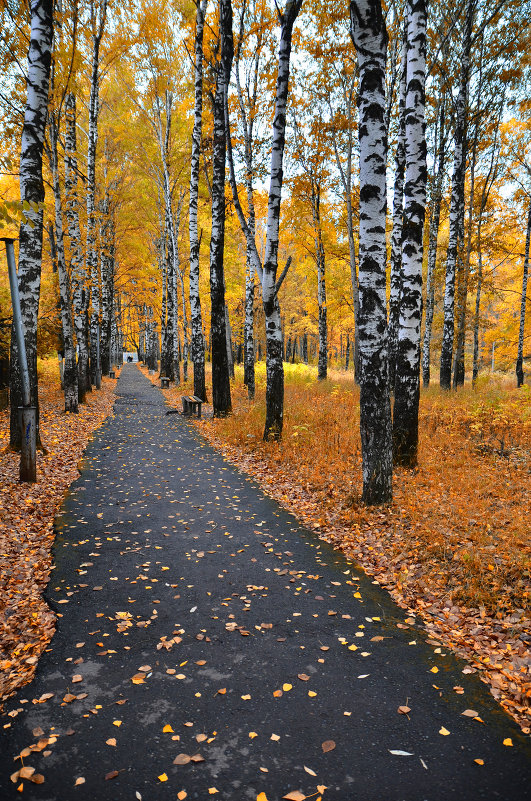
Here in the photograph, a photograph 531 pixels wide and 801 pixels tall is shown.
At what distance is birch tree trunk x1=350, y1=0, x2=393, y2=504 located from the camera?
5750mm

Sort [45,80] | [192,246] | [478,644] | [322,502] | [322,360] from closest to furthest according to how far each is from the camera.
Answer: [478,644]
[322,502]
[45,80]
[192,246]
[322,360]

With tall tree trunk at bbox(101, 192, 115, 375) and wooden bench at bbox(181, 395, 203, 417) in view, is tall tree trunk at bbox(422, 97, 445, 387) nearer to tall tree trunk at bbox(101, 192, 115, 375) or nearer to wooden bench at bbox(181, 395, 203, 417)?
wooden bench at bbox(181, 395, 203, 417)

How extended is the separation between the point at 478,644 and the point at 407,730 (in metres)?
1.23

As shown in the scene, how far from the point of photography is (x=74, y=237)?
50.9 feet

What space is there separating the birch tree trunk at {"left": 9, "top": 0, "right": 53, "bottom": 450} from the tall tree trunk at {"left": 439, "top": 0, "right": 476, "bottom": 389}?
1043 centimetres

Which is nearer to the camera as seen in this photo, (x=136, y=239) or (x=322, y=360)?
(x=322, y=360)

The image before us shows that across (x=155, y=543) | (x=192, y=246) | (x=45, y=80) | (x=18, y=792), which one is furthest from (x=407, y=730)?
(x=192, y=246)

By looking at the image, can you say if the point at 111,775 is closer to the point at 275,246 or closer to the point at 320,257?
the point at 275,246

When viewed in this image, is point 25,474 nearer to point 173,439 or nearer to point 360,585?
point 173,439

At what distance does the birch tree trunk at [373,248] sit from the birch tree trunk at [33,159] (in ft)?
18.2

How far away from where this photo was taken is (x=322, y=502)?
7.05 metres

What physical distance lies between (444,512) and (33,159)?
910 centimetres

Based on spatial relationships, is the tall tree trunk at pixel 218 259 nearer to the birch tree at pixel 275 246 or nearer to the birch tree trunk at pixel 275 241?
the birch tree at pixel 275 246

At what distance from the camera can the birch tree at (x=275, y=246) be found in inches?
372
